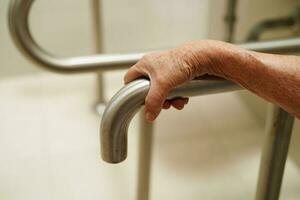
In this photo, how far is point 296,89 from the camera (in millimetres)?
492

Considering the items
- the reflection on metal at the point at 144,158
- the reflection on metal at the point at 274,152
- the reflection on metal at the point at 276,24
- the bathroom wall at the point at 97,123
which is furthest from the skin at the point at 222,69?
the reflection on metal at the point at 276,24

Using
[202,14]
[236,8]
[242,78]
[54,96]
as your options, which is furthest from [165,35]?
[242,78]

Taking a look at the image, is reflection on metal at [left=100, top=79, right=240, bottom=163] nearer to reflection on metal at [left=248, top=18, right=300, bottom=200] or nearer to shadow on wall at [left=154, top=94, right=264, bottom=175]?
reflection on metal at [left=248, top=18, right=300, bottom=200]

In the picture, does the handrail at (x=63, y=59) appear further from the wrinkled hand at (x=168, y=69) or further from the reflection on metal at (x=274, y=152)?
the wrinkled hand at (x=168, y=69)

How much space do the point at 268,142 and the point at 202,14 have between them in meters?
1.02

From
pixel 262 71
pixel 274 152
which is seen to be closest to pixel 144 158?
pixel 274 152

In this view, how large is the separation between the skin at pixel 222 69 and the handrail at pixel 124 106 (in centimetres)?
1

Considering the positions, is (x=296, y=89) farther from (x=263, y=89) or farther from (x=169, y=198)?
(x=169, y=198)

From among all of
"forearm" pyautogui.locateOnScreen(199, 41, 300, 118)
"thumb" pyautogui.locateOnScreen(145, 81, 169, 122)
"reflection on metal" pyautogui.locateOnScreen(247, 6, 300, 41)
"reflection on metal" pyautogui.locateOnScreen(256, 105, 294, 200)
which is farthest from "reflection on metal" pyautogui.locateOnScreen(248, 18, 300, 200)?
"reflection on metal" pyautogui.locateOnScreen(247, 6, 300, 41)

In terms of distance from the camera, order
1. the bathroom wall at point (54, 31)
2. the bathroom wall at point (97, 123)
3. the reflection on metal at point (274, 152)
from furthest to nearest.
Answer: the bathroom wall at point (54, 31) → the bathroom wall at point (97, 123) → the reflection on metal at point (274, 152)

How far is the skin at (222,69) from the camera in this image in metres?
0.47

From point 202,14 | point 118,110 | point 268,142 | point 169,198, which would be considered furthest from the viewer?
point 202,14

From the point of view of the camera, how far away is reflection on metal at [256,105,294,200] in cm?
62

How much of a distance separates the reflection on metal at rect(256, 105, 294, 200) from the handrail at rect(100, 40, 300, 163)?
14cm
